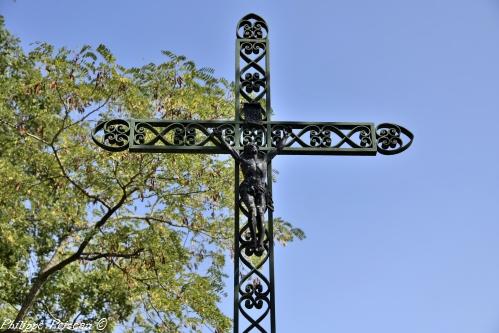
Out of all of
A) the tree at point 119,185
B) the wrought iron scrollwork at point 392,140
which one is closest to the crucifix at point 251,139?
the wrought iron scrollwork at point 392,140

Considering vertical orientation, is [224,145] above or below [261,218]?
above

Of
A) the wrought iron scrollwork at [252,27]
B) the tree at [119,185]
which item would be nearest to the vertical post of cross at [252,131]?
the wrought iron scrollwork at [252,27]

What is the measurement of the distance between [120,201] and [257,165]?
645 cm

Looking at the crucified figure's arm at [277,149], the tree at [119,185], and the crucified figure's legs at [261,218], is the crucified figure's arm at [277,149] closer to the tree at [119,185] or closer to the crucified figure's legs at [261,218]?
the crucified figure's legs at [261,218]

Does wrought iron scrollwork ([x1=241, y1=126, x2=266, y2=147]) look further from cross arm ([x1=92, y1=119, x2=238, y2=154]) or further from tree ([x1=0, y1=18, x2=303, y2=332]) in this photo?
tree ([x1=0, y1=18, x2=303, y2=332])

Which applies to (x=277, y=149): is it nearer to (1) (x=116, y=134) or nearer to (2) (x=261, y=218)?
(2) (x=261, y=218)

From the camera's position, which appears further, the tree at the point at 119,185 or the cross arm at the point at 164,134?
the tree at the point at 119,185

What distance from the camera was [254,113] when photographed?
5.07 m

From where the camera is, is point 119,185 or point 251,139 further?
point 119,185

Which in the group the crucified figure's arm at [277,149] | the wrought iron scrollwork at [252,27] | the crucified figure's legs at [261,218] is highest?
the wrought iron scrollwork at [252,27]

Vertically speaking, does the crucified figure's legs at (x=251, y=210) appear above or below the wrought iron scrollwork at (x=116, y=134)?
below

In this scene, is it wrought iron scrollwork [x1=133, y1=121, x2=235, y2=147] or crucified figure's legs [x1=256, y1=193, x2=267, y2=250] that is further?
wrought iron scrollwork [x1=133, y1=121, x2=235, y2=147]

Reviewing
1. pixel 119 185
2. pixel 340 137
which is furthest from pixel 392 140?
pixel 119 185

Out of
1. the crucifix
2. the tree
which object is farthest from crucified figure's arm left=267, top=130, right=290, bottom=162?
the tree
